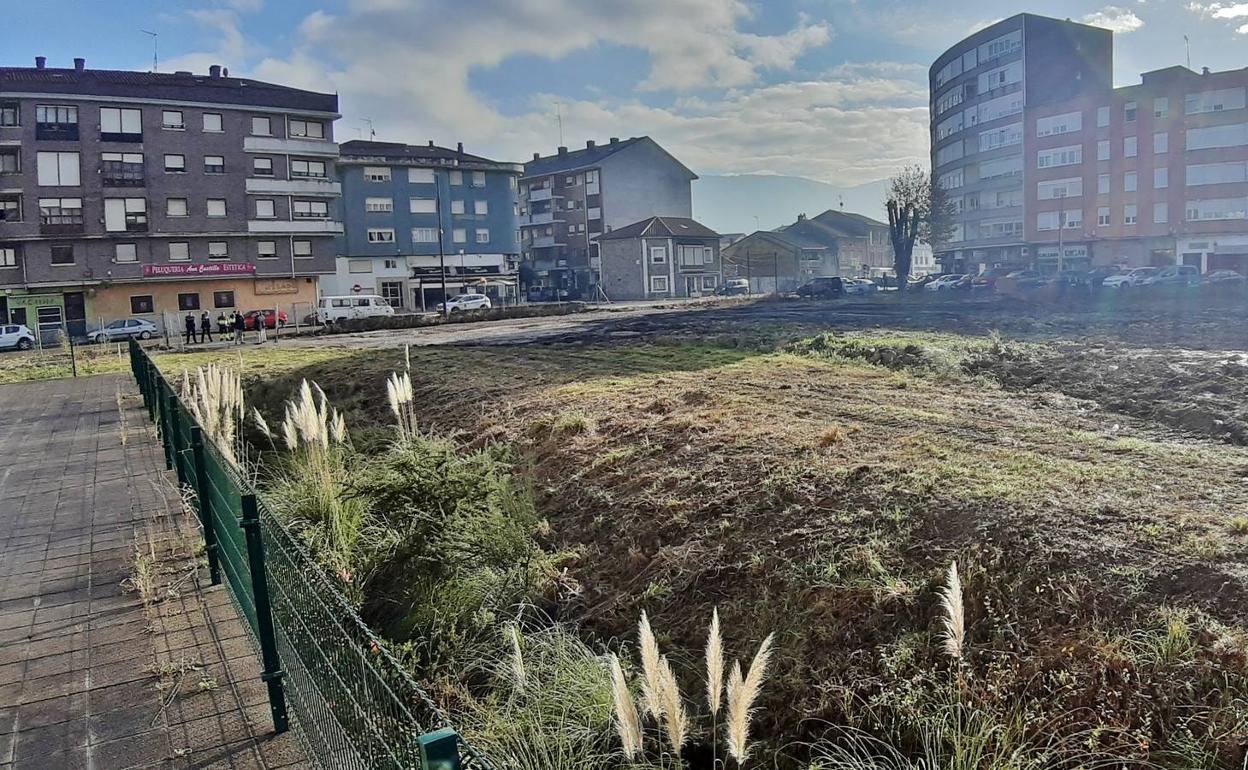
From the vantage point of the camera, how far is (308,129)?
193 ft

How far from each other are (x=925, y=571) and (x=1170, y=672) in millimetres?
1543

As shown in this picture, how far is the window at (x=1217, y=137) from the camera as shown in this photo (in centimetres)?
6450

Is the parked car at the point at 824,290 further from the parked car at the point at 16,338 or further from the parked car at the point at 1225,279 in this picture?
the parked car at the point at 16,338

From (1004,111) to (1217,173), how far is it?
17833 millimetres

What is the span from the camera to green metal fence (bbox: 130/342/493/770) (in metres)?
2.42

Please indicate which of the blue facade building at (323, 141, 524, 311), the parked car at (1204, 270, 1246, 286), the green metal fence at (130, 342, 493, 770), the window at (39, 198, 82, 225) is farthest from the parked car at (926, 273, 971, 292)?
the green metal fence at (130, 342, 493, 770)

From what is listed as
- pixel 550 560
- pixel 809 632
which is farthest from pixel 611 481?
pixel 809 632

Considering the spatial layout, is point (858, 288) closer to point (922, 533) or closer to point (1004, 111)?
point (1004, 111)

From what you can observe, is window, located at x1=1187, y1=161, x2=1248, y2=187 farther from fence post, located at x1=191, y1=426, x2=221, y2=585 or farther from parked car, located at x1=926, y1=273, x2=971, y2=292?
fence post, located at x1=191, y1=426, x2=221, y2=585

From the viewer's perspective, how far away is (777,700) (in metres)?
5.17

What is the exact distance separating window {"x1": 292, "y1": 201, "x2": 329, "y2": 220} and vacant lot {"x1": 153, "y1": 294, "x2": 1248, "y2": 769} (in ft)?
162

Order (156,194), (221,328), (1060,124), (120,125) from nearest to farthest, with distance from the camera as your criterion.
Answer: (221,328), (120,125), (156,194), (1060,124)

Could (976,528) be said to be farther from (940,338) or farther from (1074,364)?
(940,338)

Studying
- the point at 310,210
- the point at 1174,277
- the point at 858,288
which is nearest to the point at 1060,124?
the point at 858,288
